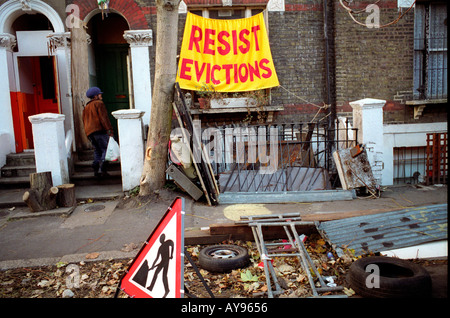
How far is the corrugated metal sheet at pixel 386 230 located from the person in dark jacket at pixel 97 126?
16.7 feet

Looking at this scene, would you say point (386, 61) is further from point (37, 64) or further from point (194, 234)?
point (37, 64)

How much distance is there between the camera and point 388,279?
3.15 metres

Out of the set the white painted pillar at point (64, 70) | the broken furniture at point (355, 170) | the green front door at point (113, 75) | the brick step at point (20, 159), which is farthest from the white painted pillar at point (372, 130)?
the brick step at point (20, 159)

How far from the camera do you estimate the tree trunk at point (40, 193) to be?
20.8ft

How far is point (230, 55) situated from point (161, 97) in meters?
3.49

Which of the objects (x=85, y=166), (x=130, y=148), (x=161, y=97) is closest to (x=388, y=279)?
(x=161, y=97)

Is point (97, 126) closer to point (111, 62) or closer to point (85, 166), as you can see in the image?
point (85, 166)

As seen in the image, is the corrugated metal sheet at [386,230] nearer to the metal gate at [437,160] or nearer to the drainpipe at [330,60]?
the metal gate at [437,160]

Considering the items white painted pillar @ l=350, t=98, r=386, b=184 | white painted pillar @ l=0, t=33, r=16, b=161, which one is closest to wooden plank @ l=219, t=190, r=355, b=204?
white painted pillar @ l=350, t=98, r=386, b=184

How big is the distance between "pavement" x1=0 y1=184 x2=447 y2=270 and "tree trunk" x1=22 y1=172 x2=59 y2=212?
17 centimetres

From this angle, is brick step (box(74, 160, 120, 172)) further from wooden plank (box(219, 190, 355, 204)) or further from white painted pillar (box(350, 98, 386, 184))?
white painted pillar (box(350, 98, 386, 184))

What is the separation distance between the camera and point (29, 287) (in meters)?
3.90

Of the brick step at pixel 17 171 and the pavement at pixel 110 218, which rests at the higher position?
the brick step at pixel 17 171

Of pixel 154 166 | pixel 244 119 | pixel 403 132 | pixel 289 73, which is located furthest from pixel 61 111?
pixel 403 132
